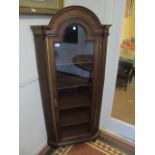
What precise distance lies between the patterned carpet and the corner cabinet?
0.08 meters

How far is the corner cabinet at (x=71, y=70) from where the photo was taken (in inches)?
54.5

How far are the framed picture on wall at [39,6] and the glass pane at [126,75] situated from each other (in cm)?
73

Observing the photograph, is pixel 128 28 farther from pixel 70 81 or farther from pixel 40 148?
pixel 40 148

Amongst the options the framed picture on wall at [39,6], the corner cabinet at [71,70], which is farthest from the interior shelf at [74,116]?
the framed picture on wall at [39,6]

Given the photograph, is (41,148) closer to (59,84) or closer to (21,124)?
(21,124)

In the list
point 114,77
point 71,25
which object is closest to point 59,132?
point 114,77

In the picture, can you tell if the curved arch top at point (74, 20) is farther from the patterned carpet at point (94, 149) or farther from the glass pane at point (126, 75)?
the patterned carpet at point (94, 149)

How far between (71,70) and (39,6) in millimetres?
647

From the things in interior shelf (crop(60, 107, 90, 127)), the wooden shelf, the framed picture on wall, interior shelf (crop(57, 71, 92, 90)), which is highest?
the framed picture on wall

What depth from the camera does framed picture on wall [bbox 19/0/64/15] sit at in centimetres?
124

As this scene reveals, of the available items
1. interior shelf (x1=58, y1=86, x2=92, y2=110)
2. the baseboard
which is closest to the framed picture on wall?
interior shelf (x1=58, y1=86, x2=92, y2=110)

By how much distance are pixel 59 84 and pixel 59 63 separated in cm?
21

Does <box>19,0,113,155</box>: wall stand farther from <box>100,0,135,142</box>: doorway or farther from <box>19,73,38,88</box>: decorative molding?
<box>100,0,135,142</box>: doorway

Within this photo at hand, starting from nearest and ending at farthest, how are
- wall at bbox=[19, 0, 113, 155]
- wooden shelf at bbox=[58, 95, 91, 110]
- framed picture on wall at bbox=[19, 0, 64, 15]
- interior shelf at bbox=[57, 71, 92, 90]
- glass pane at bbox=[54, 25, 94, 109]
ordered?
framed picture on wall at bbox=[19, 0, 64, 15] → wall at bbox=[19, 0, 113, 155] → glass pane at bbox=[54, 25, 94, 109] → interior shelf at bbox=[57, 71, 92, 90] → wooden shelf at bbox=[58, 95, 91, 110]
